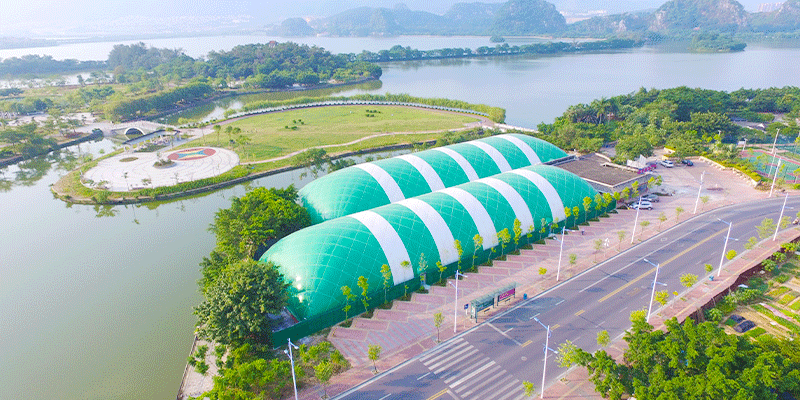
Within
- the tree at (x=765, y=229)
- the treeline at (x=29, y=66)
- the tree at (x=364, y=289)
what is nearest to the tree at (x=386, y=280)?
the tree at (x=364, y=289)

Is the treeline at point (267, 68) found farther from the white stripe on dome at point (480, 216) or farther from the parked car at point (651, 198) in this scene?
the parked car at point (651, 198)

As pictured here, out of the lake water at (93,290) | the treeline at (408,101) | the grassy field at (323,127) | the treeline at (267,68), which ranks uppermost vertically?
the treeline at (267,68)

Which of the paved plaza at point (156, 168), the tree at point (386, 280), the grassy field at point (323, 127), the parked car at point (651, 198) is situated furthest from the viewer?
the grassy field at point (323, 127)

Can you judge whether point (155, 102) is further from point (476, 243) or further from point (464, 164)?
point (476, 243)

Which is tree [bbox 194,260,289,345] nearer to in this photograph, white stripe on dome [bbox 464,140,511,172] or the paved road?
the paved road

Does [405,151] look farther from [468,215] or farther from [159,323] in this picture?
[159,323]

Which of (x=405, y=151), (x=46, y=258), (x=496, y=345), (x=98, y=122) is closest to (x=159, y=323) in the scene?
(x=46, y=258)

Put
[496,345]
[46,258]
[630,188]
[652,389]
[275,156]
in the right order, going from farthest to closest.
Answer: [275,156], [630,188], [46,258], [496,345], [652,389]
